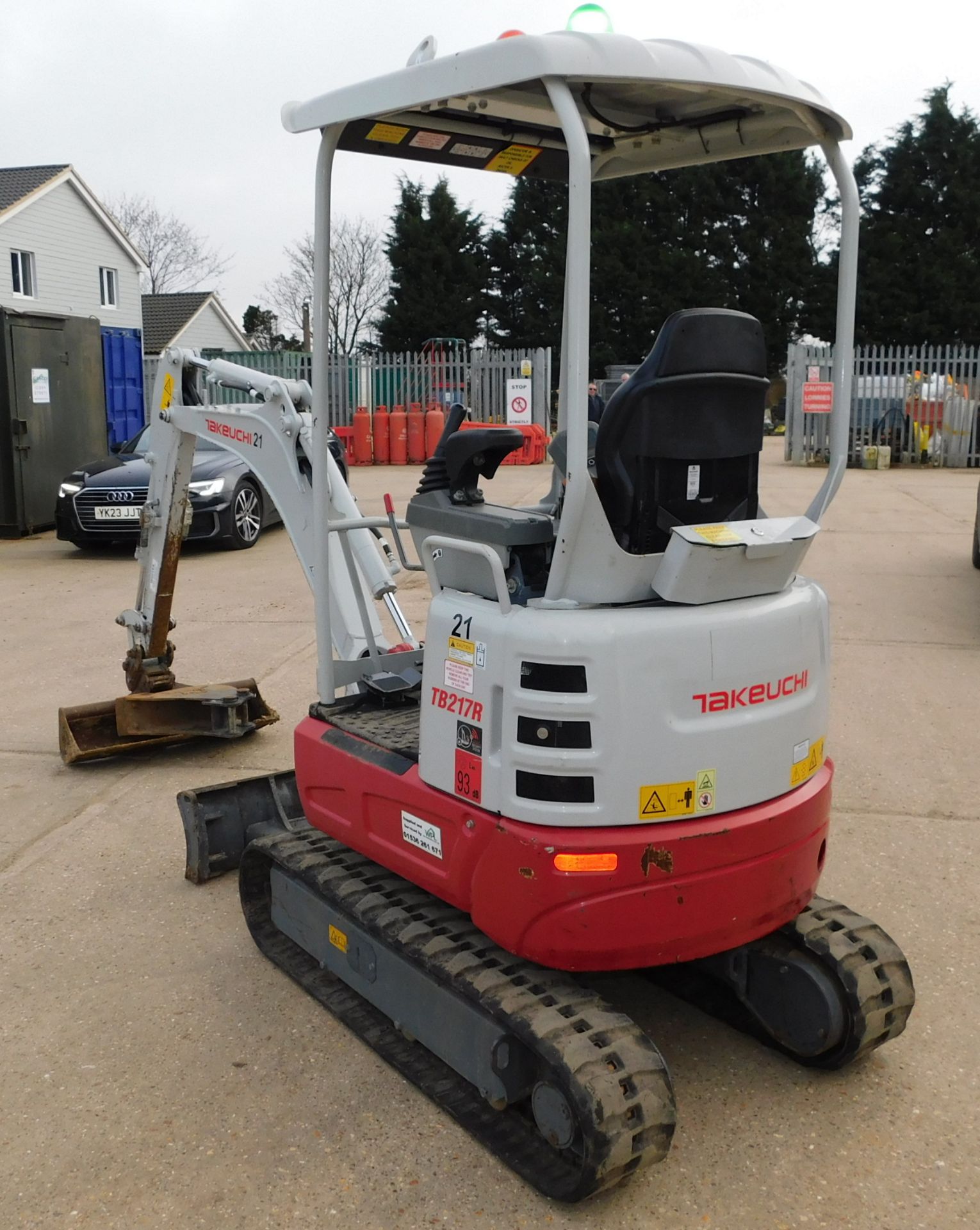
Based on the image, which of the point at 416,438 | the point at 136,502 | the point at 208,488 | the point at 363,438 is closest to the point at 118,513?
the point at 136,502

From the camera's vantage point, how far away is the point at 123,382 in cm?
1911

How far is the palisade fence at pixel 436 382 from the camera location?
25.0 meters

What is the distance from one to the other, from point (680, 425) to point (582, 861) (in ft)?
3.66

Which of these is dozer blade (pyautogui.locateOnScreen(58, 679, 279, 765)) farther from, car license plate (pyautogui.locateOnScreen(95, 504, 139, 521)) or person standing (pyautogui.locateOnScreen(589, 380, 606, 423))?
car license plate (pyautogui.locateOnScreen(95, 504, 139, 521))

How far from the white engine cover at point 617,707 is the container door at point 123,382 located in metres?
17.0

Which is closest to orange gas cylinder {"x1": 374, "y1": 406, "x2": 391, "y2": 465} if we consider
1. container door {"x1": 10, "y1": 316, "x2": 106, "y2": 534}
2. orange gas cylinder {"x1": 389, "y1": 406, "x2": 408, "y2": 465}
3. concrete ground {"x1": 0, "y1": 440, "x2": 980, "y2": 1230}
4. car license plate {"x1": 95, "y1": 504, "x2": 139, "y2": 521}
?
orange gas cylinder {"x1": 389, "y1": 406, "x2": 408, "y2": 465}

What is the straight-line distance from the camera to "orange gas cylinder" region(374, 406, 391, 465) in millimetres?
23422

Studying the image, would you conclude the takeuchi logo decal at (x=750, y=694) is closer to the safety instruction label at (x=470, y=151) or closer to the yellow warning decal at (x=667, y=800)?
the yellow warning decal at (x=667, y=800)

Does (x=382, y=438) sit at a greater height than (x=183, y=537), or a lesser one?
greater

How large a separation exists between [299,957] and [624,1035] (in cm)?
146

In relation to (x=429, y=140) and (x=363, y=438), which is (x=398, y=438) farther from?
(x=429, y=140)

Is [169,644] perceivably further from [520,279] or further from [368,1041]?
[520,279]

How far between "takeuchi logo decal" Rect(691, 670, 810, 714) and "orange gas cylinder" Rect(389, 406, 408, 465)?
2078 centimetres

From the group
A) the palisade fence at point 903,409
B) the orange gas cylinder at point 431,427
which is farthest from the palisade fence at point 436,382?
the palisade fence at point 903,409
